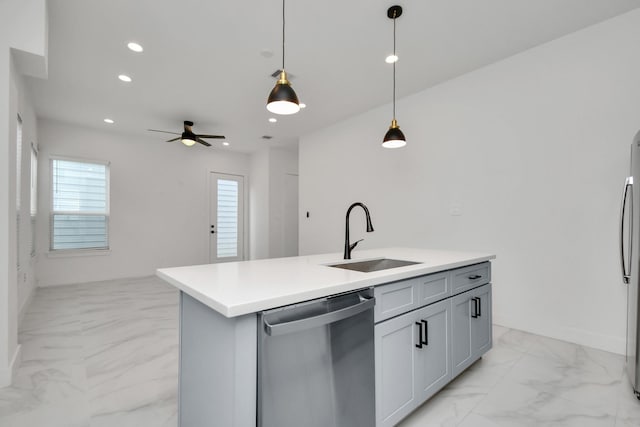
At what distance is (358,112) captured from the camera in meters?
4.76

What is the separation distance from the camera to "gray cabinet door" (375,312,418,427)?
55.5 inches

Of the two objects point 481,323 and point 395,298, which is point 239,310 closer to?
point 395,298

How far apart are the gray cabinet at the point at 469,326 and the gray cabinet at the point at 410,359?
0.31 feet

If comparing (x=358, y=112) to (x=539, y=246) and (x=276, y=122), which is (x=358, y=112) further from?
(x=539, y=246)

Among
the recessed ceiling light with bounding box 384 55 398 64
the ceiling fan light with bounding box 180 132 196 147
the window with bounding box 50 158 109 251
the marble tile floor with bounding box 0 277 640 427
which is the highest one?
the recessed ceiling light with bounding box 384 55 398 64

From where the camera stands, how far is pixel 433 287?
176cm

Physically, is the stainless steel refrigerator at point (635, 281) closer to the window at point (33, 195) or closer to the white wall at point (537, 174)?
the white wall at point (537, 174)

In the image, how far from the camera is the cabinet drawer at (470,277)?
1.95m

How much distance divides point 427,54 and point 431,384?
2.96 meters

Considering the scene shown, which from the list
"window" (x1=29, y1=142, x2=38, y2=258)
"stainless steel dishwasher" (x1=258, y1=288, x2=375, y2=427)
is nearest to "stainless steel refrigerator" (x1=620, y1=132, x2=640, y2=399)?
"stainless steel dishwasher" (x1=258, y1=288, x2=375, y2=427)

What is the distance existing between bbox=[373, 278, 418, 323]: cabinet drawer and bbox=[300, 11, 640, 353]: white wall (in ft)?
6.89

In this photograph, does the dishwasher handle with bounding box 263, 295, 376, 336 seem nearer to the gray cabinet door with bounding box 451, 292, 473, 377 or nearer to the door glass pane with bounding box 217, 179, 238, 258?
the gray cabinet door with bounding box 451, 292, 473, 377

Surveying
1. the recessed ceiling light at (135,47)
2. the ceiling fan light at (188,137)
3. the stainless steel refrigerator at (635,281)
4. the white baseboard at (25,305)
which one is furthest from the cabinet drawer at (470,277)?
the ceiling fan light at (188,137)

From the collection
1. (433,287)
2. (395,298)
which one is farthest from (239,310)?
(433,287)
